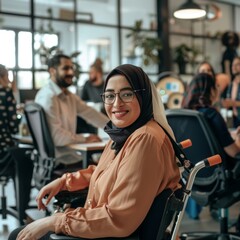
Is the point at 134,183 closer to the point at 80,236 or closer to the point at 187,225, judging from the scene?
the point at 80,236

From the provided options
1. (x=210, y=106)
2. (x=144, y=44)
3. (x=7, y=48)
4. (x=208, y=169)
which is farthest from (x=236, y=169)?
(x=144, y=44)

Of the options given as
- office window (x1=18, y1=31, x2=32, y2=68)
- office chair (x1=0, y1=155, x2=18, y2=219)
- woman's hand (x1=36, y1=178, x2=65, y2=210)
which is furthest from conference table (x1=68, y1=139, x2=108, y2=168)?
office window (x1=18, y1=31, x2=32, y2=68)

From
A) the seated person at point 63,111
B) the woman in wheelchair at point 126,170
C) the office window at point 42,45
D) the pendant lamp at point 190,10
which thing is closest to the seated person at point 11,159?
the seated person at point 63,111

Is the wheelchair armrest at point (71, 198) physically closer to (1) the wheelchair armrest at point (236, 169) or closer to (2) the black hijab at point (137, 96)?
(2) the black hijab at point (137, 96)

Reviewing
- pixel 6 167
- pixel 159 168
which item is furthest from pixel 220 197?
pixel 6 167

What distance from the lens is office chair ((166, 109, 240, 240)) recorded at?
256 cm

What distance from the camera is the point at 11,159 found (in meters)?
3.53

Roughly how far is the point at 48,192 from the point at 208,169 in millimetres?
1105

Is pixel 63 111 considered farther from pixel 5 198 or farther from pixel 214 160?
pixel 214 160

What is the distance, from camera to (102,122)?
142 inches

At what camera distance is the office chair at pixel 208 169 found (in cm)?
256

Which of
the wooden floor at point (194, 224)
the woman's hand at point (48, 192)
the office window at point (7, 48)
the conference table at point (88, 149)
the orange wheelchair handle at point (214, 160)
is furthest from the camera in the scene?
the office window at point (7, 48)

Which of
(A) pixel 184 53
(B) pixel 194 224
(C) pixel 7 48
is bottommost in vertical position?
(B) pixel 194 224

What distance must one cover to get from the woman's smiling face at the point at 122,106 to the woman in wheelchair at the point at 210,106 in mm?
1092
